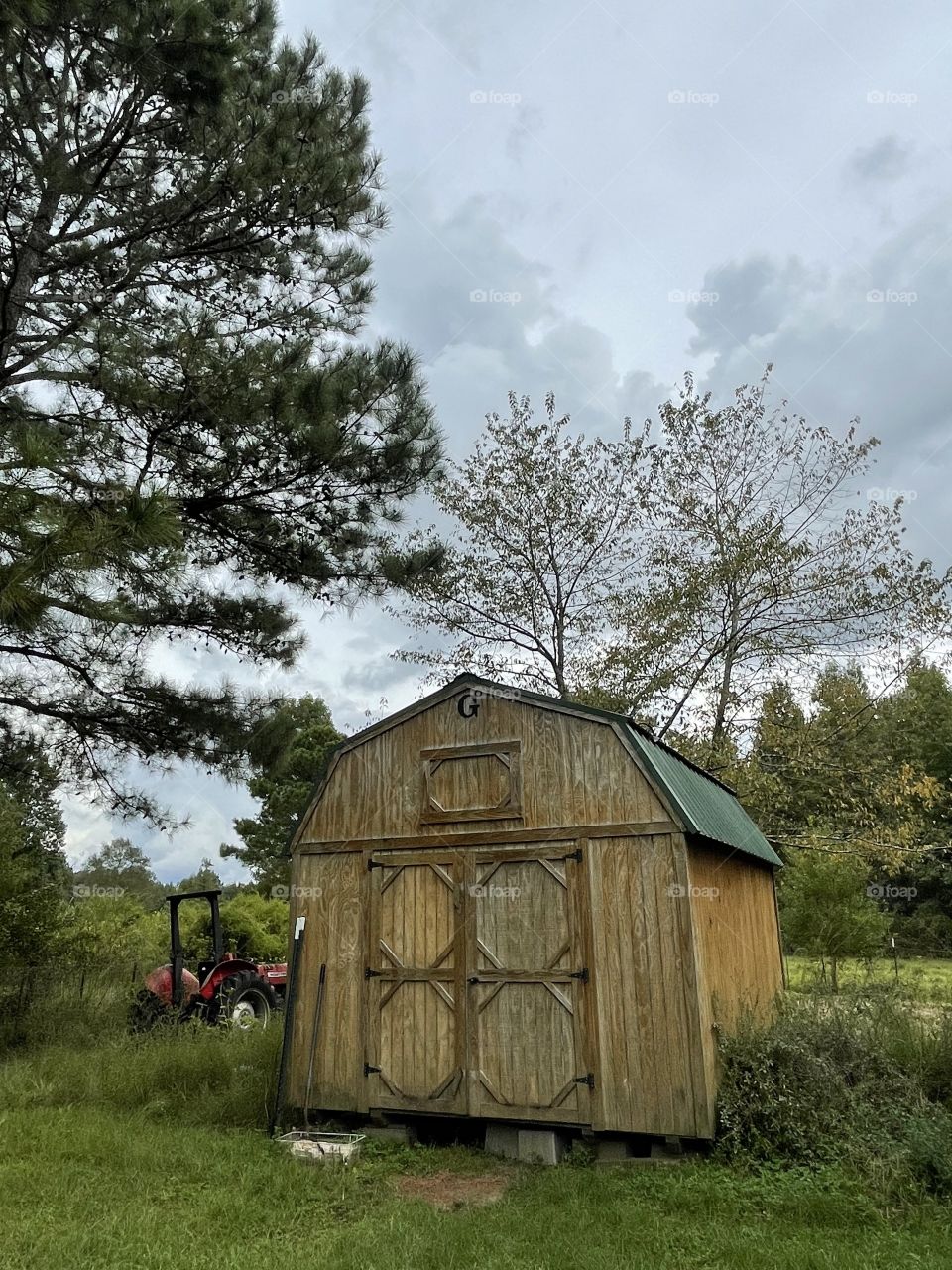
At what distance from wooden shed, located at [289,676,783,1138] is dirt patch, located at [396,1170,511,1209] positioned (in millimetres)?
569

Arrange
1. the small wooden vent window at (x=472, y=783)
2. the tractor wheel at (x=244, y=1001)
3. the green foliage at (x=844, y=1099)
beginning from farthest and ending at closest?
the tractor wheel at (x=244, y=1001)
the small wooden vent window at (x=472, y=783)
the green foliage at (x=844, y=1099)

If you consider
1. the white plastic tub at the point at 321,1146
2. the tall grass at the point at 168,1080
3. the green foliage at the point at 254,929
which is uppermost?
the green foliage at the point at 254,929

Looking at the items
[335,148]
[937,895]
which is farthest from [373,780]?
[937,895]

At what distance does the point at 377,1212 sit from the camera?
5688 millimetres

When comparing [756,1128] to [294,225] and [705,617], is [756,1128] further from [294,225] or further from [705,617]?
[705,617]

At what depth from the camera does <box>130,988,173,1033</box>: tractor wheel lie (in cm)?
1046

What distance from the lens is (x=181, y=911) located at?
20.3m

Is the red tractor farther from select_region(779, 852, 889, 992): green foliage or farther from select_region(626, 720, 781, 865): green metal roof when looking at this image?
select_region(779, 852, 889, 992): green foliage

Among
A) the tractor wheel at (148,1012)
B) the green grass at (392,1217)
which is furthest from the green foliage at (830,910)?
the green grass at (392,1217)

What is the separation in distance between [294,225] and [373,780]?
5806 mm

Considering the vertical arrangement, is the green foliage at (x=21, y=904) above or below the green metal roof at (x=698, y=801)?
below

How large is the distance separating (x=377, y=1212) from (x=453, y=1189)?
2.70 ft

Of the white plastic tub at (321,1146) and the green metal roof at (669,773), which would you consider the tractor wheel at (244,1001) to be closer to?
the white plastic tub at (321,1146)

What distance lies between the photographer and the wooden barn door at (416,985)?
7367mm
